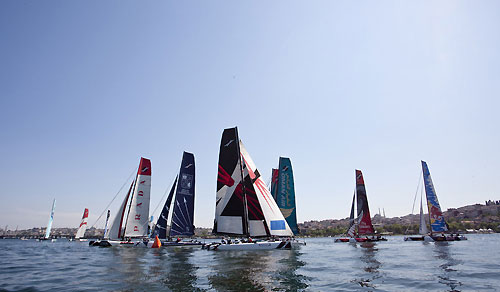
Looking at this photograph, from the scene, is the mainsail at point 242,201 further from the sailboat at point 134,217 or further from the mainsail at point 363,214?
the mainsail at point 363,214

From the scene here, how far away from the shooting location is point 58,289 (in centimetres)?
1393

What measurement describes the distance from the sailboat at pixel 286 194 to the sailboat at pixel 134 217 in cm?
2360

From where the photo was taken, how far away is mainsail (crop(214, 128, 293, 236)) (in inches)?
1257

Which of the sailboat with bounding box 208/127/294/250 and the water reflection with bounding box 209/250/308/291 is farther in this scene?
the sailboat with bounding box 208/127/294/250

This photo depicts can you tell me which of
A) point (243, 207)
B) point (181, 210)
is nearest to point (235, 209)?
Answer: point (243, 207)

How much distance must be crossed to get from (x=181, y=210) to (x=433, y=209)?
54.9 m

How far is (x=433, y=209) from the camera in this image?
60562 mm

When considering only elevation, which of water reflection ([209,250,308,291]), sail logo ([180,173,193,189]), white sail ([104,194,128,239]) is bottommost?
water reflection ([209,250,308,291])

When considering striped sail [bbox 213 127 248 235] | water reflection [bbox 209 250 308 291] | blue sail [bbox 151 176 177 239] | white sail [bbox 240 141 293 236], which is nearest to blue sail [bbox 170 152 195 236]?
blue sail [bbox 151 176 177 239]

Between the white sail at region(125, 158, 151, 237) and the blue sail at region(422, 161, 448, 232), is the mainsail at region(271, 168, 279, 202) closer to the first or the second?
the white sail at region(125, 158, 151, 237)

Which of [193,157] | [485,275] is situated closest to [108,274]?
[485,275]

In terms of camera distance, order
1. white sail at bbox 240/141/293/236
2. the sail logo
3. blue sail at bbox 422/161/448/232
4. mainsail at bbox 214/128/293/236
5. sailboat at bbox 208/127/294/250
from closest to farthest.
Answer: sailboat at bbox 208/127/294/250 → white sail at bbox 240/141/293/236 → mainsail at bbox 214/128/293/236 → the sail logo → blue sail at bbox 422/161/448/232

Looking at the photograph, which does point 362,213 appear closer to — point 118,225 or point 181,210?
point 181,210

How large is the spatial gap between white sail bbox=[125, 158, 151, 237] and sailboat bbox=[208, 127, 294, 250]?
2030 centimetres
